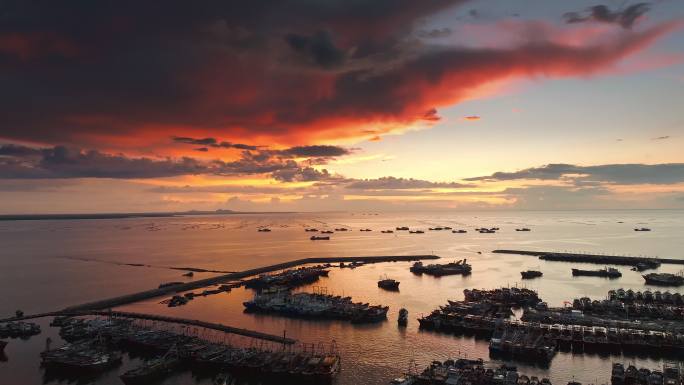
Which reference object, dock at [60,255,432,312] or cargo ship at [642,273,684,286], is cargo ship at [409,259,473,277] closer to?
dock at [60,255,432,312]

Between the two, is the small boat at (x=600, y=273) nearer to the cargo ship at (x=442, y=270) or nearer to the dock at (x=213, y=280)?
the cargo ship at (x=442, y=270)

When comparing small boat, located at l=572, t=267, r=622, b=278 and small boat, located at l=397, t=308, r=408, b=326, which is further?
small boat, located at l=572, t=267, r=622, b=278


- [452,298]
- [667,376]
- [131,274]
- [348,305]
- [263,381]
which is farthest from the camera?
[131,274]

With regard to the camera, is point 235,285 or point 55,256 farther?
point 55,256

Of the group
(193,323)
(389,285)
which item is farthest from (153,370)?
(389,285)

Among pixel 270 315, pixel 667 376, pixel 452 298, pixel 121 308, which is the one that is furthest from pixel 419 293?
pixel 121 308

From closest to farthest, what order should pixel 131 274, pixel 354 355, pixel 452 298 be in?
pixel 354 355 → pixel 452 298 → pixel 131 274

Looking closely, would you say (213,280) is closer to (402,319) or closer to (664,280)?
(402,319)

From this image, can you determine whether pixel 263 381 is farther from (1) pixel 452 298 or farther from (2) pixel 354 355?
→ (1) pixel 452 298

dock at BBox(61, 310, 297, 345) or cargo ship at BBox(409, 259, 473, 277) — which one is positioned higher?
cargo ship at BBox(409, 259, 473, 277)

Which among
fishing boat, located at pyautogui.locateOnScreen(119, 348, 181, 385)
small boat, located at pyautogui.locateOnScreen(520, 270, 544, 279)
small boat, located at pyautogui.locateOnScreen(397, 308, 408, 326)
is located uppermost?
small boat, located at pyautogui.locateOnScreen(520, 270, 544, 279)

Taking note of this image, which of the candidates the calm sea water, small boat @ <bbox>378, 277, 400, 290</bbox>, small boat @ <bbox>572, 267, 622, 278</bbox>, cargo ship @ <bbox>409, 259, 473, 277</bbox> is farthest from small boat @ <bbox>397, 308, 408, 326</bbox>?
small boat @ <bbox>572, 267, 622, 278</bbox>
